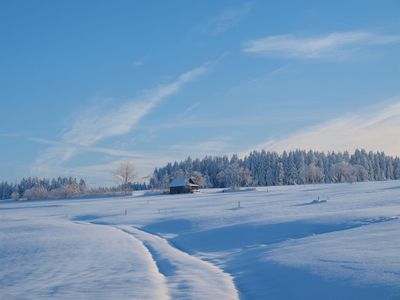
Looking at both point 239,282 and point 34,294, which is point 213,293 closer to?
point 239,282

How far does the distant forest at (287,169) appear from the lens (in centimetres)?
14850

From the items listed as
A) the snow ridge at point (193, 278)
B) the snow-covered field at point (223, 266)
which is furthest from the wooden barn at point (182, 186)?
the snow ridge at point (193, 278)

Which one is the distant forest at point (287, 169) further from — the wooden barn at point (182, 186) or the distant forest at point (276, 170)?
the wooden barn at point (182, 186)

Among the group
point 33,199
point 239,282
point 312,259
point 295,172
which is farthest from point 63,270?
point 295,172

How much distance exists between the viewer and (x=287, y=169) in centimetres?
15738

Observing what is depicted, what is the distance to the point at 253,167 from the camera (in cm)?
16612

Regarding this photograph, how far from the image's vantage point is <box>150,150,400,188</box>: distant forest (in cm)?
14850

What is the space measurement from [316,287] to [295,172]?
147 meters

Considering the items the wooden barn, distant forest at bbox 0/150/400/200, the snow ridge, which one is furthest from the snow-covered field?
distant forest at bbox 0/150/400/200

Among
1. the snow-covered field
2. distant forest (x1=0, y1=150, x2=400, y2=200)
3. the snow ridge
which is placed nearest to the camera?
the snow-covered field

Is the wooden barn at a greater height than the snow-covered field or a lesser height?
greater

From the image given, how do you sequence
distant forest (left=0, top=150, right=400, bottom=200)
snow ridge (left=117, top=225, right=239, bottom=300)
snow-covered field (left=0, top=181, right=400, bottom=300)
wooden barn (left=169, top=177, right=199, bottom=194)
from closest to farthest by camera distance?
snow-covered field (left=0, top=181, right=400, bottom=300)
snow ridge (left=117, top=225, right=239, bottom=300)
wooden barn (left=169, top=177, right=199, bottom=194)
distant forest (left=0, top=150, right=400, bottom=200)

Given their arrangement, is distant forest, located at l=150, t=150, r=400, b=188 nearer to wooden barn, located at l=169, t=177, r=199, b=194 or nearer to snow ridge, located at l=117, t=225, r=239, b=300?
wooden barn, located at l=169, t=177, r=199, b=194

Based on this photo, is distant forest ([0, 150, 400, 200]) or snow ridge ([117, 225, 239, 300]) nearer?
snow ridge ([117, 225, 239, 300])
